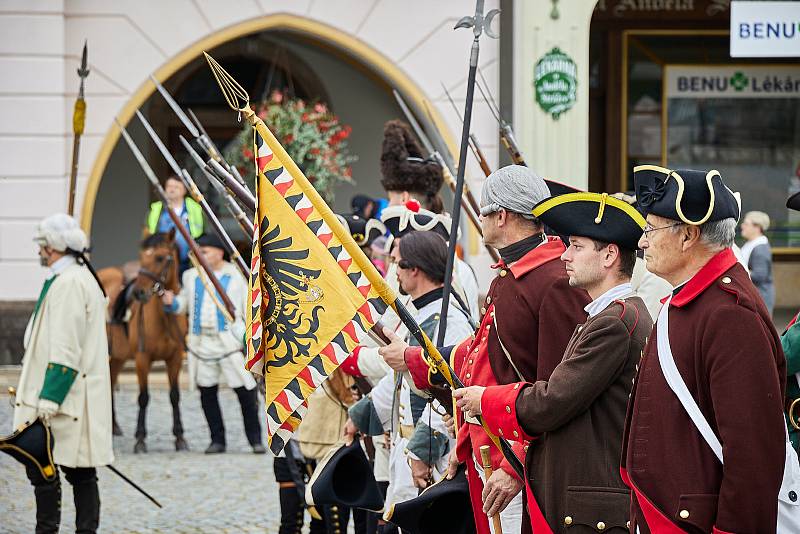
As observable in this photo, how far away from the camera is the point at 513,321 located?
385 centimetres

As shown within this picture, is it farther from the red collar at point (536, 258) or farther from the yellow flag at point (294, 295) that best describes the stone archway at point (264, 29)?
the yellow flag at point (294, 295)

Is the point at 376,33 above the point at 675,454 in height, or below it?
above

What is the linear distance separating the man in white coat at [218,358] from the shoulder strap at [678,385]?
6.62 metres

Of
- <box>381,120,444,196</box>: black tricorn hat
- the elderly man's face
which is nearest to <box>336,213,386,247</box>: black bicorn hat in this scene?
<box>381,120,444,196</box>: black tricorn hat

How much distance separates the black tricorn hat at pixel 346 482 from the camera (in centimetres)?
515

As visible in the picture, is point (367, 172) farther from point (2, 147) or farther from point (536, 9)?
point (2, 147)

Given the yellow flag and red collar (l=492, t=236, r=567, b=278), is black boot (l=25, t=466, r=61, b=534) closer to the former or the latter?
the yellow flag

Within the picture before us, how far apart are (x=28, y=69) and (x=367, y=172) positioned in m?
4.44

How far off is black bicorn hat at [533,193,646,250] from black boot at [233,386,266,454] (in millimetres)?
6228

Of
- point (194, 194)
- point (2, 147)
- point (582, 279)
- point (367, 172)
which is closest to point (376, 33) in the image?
point (367, 172)

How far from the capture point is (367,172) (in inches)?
623

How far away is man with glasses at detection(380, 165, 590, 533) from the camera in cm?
380

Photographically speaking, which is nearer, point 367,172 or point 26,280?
point 26,280

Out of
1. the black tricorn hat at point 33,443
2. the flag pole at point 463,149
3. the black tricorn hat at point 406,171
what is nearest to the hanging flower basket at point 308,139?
the black tricorn hat at point 406,171
